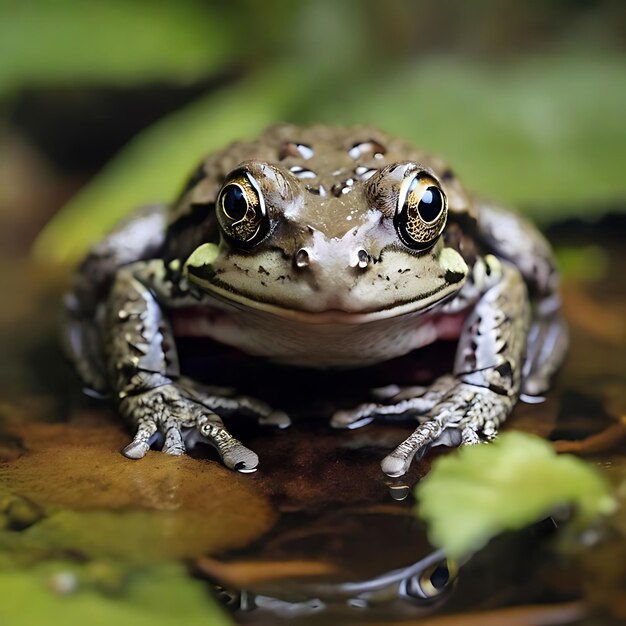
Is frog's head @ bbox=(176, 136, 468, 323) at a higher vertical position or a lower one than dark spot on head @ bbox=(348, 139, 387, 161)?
lower

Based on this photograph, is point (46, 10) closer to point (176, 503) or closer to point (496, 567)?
point (176, 503)

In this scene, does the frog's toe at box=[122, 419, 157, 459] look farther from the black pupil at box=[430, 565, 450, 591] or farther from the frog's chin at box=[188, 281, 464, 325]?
the black pupil at box=[430, 565, 450, 591]

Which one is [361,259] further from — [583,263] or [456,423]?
[583,263]

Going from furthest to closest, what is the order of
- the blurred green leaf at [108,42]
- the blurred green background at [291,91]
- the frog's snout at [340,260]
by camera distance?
the blurred green leaf at [108,42], the blurred green background at [291,91], the frog's snout at [340,260]

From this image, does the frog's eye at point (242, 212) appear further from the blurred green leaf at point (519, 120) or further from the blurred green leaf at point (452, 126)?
the blurred green leaf at point (519, 120)

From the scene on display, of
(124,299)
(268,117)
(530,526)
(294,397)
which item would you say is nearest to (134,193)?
(268,117)

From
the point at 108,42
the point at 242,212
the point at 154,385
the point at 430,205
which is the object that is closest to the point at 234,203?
the point at 242,212

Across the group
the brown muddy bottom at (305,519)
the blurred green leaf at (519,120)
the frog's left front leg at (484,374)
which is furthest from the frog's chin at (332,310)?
the blurred green leaf at (519,120)

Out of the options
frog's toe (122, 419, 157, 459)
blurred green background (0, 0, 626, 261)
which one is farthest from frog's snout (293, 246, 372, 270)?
blurred green background (0, 0, 626, 261)
